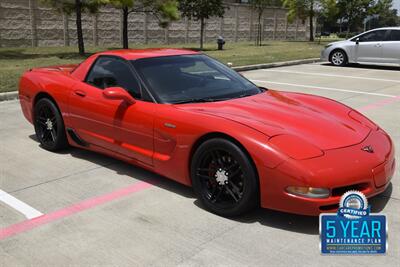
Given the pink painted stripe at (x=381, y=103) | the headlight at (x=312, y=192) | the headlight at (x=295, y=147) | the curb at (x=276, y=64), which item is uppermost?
the curb at (x=276, y=64)

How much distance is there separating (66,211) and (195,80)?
5.97 feet

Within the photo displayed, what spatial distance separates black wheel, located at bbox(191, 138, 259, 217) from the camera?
3518mm

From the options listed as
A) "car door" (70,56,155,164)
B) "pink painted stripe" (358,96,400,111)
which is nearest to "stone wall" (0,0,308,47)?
"pink painted stripe" (358,96,400,111)

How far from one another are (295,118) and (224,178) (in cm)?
85

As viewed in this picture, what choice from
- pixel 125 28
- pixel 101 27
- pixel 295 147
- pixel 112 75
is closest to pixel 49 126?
pixel 112 75

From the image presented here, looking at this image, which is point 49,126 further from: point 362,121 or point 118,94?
point 362,121

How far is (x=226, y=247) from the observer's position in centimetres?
329

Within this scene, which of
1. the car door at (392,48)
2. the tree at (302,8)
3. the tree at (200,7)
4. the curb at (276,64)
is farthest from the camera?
the tree at (302,8)

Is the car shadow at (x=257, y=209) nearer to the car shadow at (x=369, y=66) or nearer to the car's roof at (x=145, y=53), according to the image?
the car's roof at (x=145, y=53)

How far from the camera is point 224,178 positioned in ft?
12.2

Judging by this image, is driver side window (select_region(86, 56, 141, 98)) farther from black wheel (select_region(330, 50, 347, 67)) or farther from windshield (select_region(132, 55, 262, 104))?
black wheel (select_region(330, 50, 347, 67))

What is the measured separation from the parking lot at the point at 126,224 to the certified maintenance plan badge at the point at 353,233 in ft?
0.25

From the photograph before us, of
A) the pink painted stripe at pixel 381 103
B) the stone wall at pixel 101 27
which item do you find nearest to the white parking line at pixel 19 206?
the pink painted stripe at pixel 381 103

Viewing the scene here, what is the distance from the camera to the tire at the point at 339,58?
16656 mm
